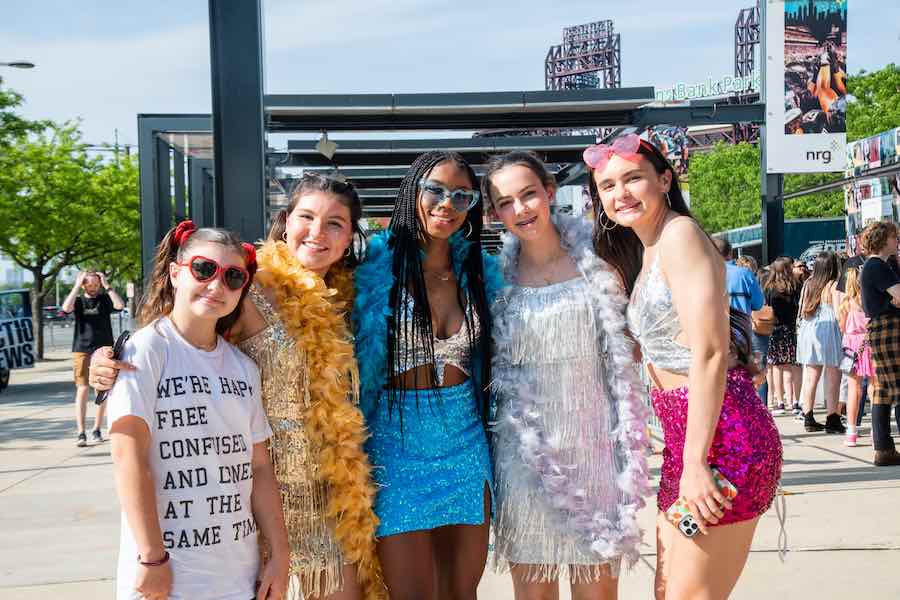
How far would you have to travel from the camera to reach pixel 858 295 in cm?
754

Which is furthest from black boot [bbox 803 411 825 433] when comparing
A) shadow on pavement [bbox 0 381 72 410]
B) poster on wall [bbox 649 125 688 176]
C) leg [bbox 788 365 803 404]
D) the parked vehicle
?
the parked vehicle

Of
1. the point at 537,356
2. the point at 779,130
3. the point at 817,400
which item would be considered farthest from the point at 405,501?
the point at 817,400

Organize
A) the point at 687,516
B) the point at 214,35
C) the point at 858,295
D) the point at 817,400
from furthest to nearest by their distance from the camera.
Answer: the point at 817,400
the point at 858,295
the point at 214,35
the point at 687,516

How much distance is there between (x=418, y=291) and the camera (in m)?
2.69

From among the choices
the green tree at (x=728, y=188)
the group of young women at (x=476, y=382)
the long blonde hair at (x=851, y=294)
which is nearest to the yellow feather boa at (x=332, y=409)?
the group of young women at (x=476, y=382)

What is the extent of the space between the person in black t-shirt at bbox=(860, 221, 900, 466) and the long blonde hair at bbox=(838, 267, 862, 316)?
1.07 metres

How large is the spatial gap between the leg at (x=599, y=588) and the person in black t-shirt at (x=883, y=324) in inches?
183

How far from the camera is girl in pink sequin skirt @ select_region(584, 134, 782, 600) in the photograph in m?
2.19

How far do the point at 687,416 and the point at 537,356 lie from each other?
1.77 feet

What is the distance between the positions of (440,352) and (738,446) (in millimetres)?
898

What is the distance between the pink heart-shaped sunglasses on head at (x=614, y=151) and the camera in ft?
7.97

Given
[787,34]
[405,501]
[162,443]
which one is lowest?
[405,501]

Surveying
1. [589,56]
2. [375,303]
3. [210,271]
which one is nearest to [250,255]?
[210,271]

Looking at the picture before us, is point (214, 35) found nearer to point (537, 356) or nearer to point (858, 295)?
point (537, 356)
